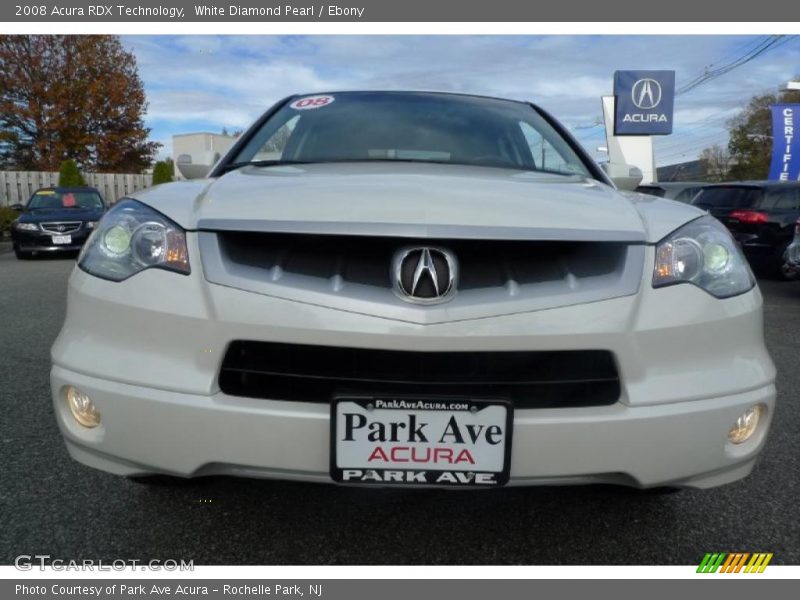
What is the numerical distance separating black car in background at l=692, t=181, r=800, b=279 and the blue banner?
1581 cm

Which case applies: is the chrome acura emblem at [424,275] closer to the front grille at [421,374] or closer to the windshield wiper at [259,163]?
the front grille at [421,374]

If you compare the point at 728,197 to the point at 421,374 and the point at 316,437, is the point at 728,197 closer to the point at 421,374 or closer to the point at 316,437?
the point at 421,374

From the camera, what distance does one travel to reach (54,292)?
661 cm

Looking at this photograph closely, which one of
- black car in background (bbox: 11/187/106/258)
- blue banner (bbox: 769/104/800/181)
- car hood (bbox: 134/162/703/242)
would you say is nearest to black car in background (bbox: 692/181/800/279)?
car hood (bbox: 134/162/703/242)

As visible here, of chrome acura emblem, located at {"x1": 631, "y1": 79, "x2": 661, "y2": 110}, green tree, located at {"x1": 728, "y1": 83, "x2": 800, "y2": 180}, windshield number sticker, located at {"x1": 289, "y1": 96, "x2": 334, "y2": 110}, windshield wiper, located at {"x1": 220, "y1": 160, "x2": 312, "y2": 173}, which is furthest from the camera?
green tree, located at {"x1": 728, "y1": 83, "x2": 800, "y2": 180}

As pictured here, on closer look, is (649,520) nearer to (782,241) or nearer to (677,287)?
(677,287)

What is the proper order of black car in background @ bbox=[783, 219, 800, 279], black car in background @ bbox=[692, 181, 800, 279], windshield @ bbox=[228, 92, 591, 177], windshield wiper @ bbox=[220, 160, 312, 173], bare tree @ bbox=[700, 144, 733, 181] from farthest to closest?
bare tree @ bbox=[700, 144, 733, 181] → black car in background @ bbox=[692, 181, 800, 279] → black car in background @ bbox=[783, 219, 800, 279] → windshield @ bbox=[228, 92, 591, 177] → windshield wiper @ bbox=[220, 160, 312, 173]

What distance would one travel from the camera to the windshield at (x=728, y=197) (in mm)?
8617

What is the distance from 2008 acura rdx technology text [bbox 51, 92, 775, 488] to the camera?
1331 millimetres

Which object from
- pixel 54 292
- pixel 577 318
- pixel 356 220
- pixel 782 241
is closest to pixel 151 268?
pixel 356 220

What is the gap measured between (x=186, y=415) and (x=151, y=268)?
1.18 feet

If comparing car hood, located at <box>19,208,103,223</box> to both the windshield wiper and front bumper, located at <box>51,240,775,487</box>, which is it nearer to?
the windshield wiper

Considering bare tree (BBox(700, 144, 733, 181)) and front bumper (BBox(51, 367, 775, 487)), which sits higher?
bare tree (BBox(700, 144, 733, 181))

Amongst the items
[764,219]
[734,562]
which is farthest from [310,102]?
[764,219]
